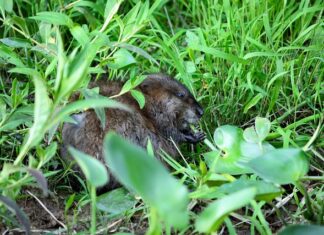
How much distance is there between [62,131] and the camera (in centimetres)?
387

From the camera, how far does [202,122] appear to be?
4312mm

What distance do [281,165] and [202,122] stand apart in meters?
1.53

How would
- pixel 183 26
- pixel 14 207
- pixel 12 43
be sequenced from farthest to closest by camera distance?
1. pixel 183 26
2. pixel 12 43
3. pixel 14 207

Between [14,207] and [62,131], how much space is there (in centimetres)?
112

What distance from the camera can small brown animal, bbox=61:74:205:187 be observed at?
12.3ft

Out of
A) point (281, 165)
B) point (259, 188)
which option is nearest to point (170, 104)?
point (259, 188)

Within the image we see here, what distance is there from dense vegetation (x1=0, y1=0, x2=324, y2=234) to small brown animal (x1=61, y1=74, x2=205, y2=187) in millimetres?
96

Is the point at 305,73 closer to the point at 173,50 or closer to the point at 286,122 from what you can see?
the point at 286,122

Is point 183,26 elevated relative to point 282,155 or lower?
lower

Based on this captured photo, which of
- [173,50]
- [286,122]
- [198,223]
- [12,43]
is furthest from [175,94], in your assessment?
[198,223]

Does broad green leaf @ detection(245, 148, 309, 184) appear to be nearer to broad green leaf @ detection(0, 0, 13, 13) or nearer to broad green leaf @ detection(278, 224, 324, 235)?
broad green leaf @ detection(278, 224, 324, 235)

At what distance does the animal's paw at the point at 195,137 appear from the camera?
4118 mm

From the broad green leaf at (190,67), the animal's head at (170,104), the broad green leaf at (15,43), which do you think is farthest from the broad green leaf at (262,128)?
the broad green leaf at (15,43)

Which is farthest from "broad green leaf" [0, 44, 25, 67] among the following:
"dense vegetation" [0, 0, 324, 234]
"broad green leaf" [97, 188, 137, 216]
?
"broad green leaf" [97, 188, 137, 216]
